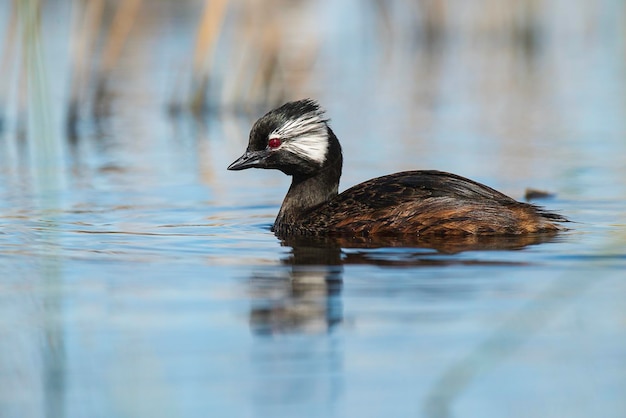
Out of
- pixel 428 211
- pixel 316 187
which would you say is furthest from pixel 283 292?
pixel 316 187

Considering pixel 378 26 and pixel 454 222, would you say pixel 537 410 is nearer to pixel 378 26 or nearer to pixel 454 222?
pixel 454 222

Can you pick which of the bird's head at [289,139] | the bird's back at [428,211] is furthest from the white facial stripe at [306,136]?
the bird's back at [428,211]

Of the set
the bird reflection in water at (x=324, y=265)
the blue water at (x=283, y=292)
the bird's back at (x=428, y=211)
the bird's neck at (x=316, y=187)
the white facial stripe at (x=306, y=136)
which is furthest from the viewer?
the bird's neck at (x=316, y=187)

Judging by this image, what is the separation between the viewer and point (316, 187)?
9969 mm

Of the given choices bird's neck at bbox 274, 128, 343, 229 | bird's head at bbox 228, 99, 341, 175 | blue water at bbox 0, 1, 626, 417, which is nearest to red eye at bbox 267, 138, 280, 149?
bird's head at bbox 228, 99, 341, 175

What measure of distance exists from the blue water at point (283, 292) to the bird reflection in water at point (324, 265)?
22 mm

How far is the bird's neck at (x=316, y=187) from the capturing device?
32.4 feet

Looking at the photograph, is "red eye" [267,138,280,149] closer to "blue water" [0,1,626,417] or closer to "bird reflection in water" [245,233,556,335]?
"blue water" [0,1,626,417]

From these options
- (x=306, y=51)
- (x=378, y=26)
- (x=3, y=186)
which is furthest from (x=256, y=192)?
(x=378, y=26)

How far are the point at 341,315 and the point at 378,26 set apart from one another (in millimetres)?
25496

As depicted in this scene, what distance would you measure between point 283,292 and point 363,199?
2217 mm

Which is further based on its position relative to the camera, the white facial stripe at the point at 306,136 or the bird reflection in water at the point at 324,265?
the white facial stripe at the point at 306,136

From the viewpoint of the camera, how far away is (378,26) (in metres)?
31.4

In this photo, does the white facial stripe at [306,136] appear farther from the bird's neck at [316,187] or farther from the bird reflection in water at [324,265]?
the bird reflection in water at [324,265]
